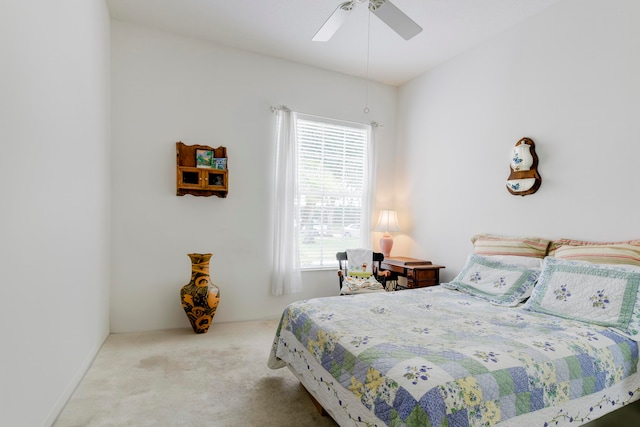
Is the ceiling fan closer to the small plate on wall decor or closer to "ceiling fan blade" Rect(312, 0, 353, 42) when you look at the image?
"ceiling fan blade" Rect(312, 0, 353, 42)

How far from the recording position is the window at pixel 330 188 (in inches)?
167

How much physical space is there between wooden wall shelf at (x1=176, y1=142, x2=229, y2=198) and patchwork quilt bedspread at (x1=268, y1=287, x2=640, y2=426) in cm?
191

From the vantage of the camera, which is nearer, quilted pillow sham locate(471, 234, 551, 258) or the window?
quilted pillow sham locate(471, 234, 551, 258)

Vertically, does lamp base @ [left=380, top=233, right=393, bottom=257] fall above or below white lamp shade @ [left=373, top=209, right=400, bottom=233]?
below

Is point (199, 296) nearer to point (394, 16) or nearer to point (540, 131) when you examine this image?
point (394, 16)

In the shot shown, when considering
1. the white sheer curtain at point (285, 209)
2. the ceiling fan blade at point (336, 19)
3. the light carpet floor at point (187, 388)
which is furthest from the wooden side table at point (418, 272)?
the ceiling fan blade at point (336, 19)

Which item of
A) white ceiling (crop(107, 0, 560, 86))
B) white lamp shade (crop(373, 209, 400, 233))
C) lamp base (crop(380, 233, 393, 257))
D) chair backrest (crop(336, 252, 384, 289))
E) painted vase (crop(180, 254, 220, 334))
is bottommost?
painted vase (crop(180, 254, 220, 334))

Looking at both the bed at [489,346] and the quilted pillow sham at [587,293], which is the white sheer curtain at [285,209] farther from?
the quilted pillow sham at [587,293]

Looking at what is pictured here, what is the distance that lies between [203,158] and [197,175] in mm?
198

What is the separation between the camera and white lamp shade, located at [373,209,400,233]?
441 cm

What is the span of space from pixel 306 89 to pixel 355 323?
3.11m

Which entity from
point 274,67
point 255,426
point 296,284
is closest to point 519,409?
point 255,426

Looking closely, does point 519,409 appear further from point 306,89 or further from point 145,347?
point 306,89

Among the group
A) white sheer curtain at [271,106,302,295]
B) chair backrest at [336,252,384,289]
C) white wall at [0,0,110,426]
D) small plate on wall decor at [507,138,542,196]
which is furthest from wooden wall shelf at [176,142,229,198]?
small plate on wall decor at [507,138,542,196]
